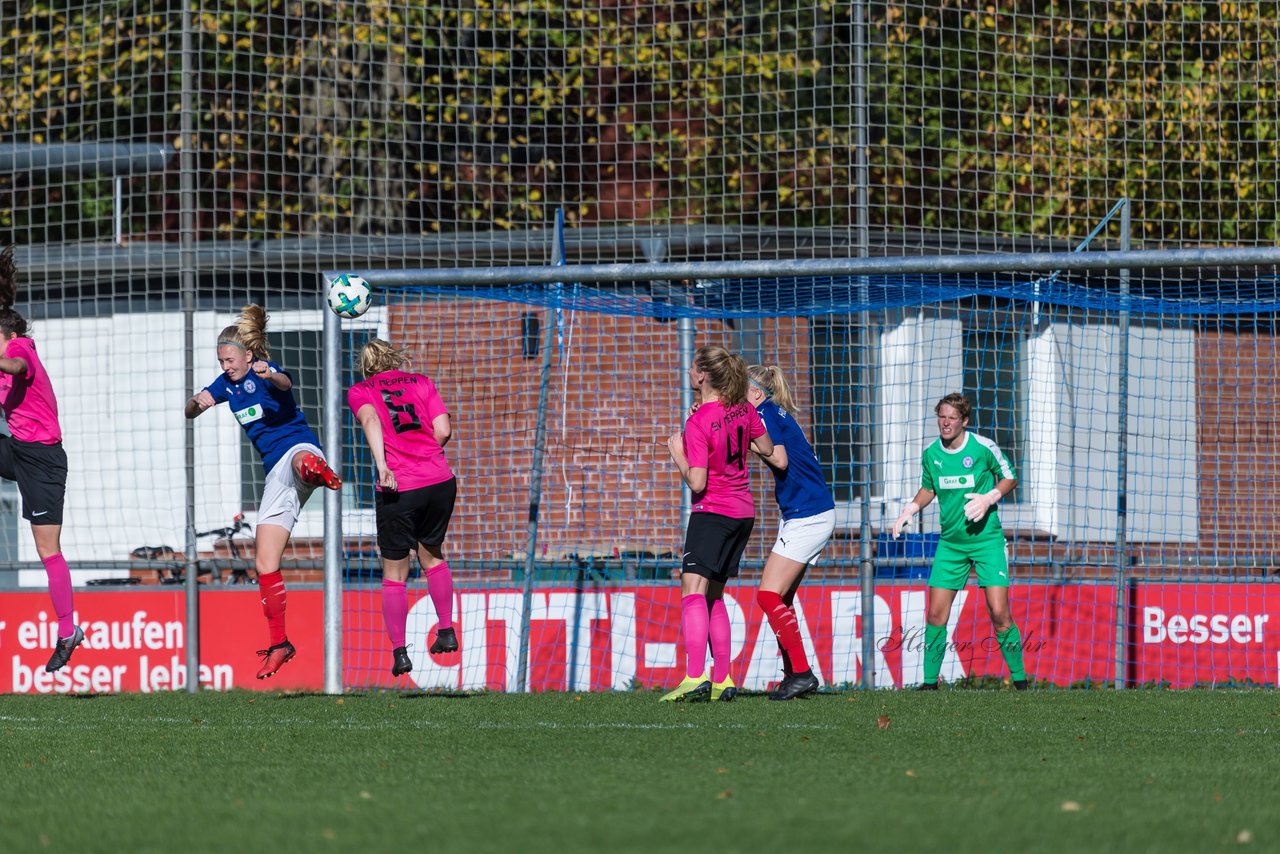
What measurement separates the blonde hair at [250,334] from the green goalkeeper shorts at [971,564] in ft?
12.8

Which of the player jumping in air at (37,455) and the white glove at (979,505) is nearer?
the player jumping in air at (37,455)

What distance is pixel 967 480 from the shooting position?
968 centimetres

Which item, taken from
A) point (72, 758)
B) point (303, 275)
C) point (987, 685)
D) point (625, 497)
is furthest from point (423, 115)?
point (72, 758)

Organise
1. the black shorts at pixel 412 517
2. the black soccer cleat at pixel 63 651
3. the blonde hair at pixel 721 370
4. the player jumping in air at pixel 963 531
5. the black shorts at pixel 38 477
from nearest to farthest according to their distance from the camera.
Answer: the blonde hair at pixel 721 370
the black shorts at pixel 412 517
the black soccer cleat at pixel 63 651
the black shorts at pixel 38 477
the player jumping in air at pixel 963 531

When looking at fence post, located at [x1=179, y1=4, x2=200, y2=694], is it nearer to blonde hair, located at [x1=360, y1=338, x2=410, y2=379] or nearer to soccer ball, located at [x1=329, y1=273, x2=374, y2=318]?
soccer ball, located at [x1=329, y1=273, x2=374, y2=318]

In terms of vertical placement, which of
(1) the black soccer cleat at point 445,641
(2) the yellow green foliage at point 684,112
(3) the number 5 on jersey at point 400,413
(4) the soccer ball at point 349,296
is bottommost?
(1) the black soccer cleat at point 445,641

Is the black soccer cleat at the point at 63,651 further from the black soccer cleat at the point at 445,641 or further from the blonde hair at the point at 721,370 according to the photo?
the blonde hair at the point at 721,370

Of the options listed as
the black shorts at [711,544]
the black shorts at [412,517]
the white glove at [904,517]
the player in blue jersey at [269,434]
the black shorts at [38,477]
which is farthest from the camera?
the white glove at [904,517]

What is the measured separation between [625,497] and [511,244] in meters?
2.10

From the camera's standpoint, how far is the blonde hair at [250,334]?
8891mm

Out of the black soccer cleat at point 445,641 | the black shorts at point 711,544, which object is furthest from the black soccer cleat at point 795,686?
the black soccer cleat at point 445,641


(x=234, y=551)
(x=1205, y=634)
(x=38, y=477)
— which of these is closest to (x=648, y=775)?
(x=38, y=477)

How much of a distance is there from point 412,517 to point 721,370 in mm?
1744

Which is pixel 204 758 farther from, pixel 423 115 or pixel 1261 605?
pixel 423 115
